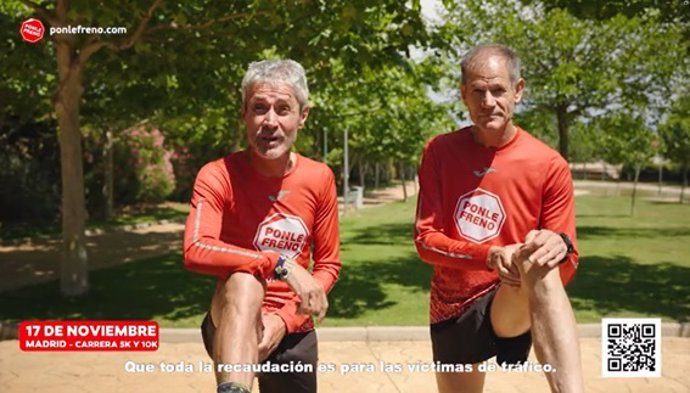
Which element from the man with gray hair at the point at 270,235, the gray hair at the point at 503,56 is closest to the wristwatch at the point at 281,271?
the man with gray hair at the point at 270,235

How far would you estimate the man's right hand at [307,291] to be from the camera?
2.82m

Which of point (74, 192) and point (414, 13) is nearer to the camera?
point (414, 13)

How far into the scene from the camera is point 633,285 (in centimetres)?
1022

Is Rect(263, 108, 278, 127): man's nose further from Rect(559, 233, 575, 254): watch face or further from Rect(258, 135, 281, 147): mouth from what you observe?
Rect(559, 233, 575, 254): watch face

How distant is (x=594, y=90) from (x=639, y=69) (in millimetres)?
2031

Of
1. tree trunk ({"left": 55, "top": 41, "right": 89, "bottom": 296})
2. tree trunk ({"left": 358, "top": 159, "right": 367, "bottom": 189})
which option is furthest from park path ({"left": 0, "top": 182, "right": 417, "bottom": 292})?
tree trunk ({"left": 358, "top": 159, "right": 367, "bottom": 189})

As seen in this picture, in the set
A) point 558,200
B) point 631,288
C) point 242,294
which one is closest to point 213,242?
point 242,294

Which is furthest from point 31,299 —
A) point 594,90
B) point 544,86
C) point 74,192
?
point 594,90

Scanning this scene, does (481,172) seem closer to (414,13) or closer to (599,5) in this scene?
(414,13)

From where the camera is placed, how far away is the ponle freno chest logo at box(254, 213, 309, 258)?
3.14 m

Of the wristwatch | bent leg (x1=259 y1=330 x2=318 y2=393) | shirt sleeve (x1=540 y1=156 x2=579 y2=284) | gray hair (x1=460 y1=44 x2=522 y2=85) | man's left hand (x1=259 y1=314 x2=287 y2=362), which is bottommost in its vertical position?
bent leg (x1=259 y1=330 x2=318 y2=393)

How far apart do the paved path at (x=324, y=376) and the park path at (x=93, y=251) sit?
4.56m

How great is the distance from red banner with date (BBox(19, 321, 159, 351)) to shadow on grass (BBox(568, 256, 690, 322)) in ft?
18.7

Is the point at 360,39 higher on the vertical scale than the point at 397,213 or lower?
higher
